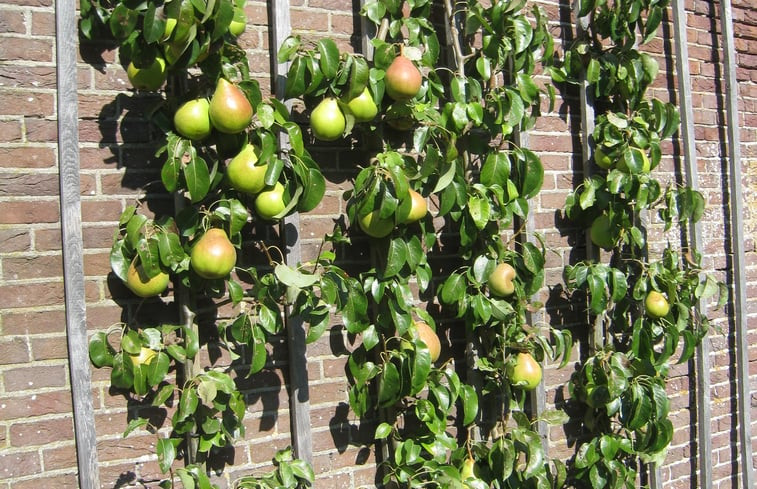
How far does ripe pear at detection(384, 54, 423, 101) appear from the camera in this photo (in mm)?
1996

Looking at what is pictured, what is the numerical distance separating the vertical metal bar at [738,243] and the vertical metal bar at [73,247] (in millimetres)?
2527

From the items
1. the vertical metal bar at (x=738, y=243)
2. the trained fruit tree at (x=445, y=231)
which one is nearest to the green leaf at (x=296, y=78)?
the trained fruit tree at (x=445, y=231)

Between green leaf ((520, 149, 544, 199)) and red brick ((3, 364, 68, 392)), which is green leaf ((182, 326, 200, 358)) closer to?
red brick ((3, 364, 68, 392))

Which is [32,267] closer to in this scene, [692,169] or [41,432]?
[41,432]

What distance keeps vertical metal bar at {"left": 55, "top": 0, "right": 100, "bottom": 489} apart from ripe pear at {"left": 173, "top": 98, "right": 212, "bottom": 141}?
11.1 inches

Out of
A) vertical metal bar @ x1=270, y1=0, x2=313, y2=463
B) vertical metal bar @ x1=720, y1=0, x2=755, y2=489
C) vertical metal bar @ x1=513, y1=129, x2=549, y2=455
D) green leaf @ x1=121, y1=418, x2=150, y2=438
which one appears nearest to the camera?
green leaf @ x1=121, y1=418, x2=150, y2=438

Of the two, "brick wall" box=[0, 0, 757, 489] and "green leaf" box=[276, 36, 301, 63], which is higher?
"green leaf" box=[276, 36, 301, 63]

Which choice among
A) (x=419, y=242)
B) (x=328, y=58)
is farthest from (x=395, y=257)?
(x=328, y=58)

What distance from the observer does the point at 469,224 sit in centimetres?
221

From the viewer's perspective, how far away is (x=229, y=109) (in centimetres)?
178

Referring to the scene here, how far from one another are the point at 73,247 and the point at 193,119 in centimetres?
47

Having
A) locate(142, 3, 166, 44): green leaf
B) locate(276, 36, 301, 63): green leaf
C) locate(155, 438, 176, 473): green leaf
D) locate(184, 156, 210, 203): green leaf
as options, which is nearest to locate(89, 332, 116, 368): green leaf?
locate(155, 438, 176, 473): green leaf

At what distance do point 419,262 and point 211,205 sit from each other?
0.64m

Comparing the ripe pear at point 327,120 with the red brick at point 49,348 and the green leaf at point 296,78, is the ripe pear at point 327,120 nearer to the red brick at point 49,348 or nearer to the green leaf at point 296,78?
the green leaf at point 296,78
